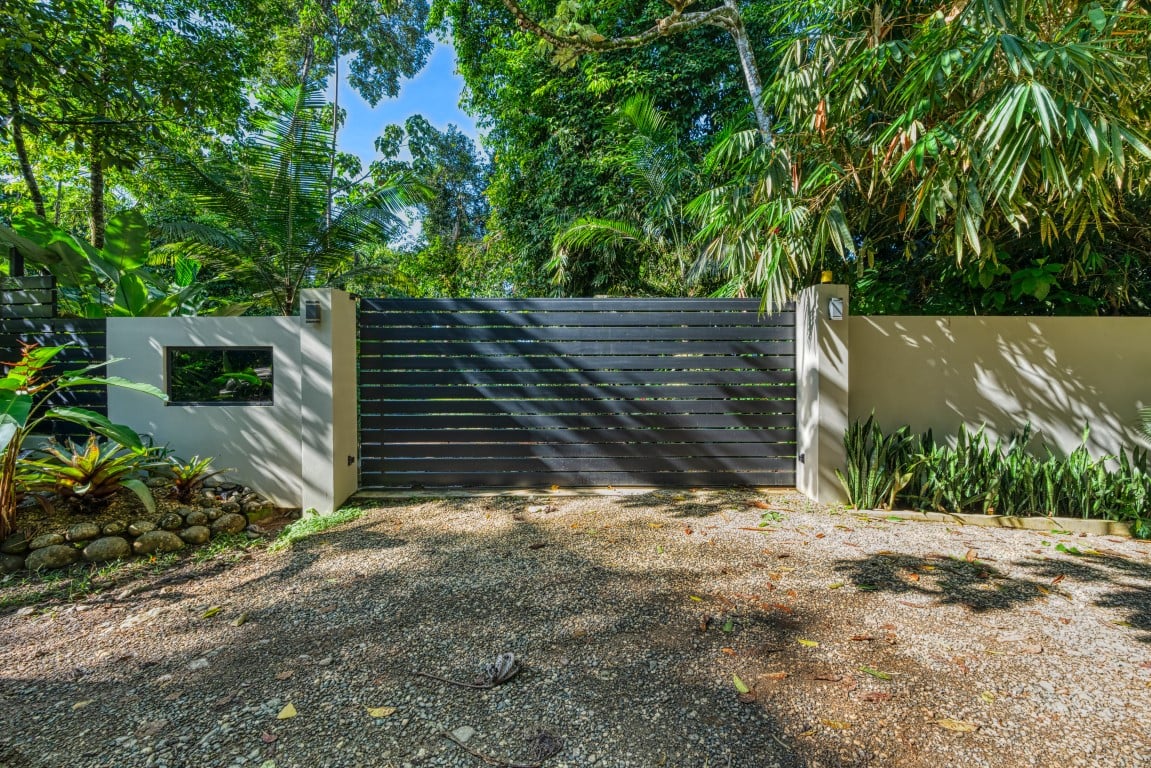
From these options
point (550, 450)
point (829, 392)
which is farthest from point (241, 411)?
point (829, 392)

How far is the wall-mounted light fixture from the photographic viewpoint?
12.5ft

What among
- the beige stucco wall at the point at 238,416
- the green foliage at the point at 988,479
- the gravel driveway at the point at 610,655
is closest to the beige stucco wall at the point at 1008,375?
the green foliage at the point at 988,479

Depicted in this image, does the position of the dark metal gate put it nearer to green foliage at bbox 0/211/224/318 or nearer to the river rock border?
the river rock border

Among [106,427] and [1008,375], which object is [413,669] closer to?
[106,427]

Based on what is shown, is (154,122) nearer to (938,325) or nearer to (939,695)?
(939,695)

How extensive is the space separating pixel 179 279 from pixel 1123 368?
928 cm

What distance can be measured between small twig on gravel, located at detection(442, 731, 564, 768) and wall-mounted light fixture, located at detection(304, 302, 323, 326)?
3113mm

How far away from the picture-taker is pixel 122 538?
3197mm

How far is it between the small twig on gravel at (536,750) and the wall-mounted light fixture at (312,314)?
3.11 m

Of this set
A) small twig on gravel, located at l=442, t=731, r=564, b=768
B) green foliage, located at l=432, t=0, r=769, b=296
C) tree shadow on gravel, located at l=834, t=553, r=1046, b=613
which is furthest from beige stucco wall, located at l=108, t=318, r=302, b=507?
green foliage, located at l=432, t=0, r=769, b=296

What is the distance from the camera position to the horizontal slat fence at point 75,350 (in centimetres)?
422

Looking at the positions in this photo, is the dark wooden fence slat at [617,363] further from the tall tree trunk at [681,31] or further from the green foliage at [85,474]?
the tall tree trunk at [681,31]

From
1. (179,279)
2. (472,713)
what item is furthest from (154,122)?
(472,713)

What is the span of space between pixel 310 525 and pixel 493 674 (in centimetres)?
230
